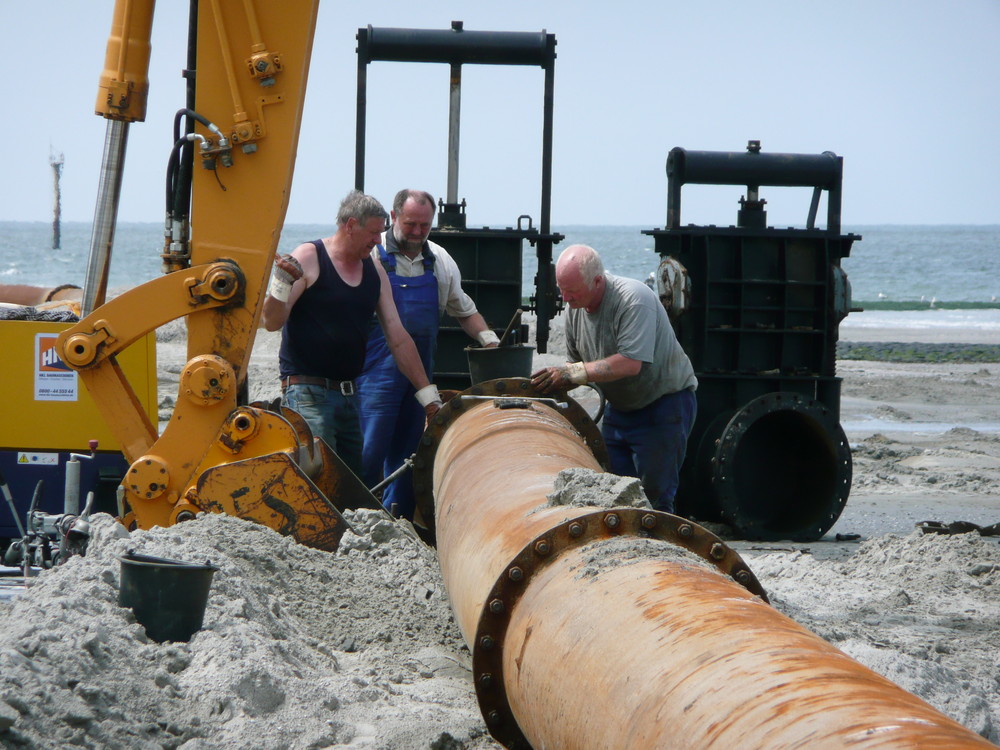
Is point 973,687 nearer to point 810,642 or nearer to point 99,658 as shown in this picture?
point 810,642

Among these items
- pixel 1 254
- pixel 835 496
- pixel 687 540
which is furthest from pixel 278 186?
pixel 1 254

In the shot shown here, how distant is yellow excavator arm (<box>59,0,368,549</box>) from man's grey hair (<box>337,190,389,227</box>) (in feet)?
2.17

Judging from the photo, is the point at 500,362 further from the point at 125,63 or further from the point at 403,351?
the point at 125,63

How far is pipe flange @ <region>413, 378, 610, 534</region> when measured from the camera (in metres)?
5.76

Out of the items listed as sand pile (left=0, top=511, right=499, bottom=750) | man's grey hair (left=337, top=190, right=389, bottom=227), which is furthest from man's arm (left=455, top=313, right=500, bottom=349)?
sand pile (left=0, top=511, right=499, bottom=750)

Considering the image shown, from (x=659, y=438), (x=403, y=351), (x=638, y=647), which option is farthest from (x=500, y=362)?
(x=638, y=647)

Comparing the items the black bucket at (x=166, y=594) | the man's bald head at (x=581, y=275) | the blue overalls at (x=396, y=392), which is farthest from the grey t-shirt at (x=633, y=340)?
Result: the black bucket at (x=166, y=594)

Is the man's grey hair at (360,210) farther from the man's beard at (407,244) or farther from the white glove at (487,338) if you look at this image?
the white glove at (487,338)

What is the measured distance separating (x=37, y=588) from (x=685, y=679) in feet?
8.61

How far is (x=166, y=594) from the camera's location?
144 inches

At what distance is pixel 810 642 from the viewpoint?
228 centimetres

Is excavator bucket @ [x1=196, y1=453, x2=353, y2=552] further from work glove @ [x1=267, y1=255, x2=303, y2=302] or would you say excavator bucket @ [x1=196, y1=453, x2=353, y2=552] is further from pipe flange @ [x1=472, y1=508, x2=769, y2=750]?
pipe flange @ [x1=472, y1=508, x2=769, y2=750]

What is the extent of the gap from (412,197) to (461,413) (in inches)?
64.7

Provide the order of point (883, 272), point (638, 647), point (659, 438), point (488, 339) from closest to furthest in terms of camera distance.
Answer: point (638, 647) → point (659, 438) → point (488, 339) → point (883, 272)
